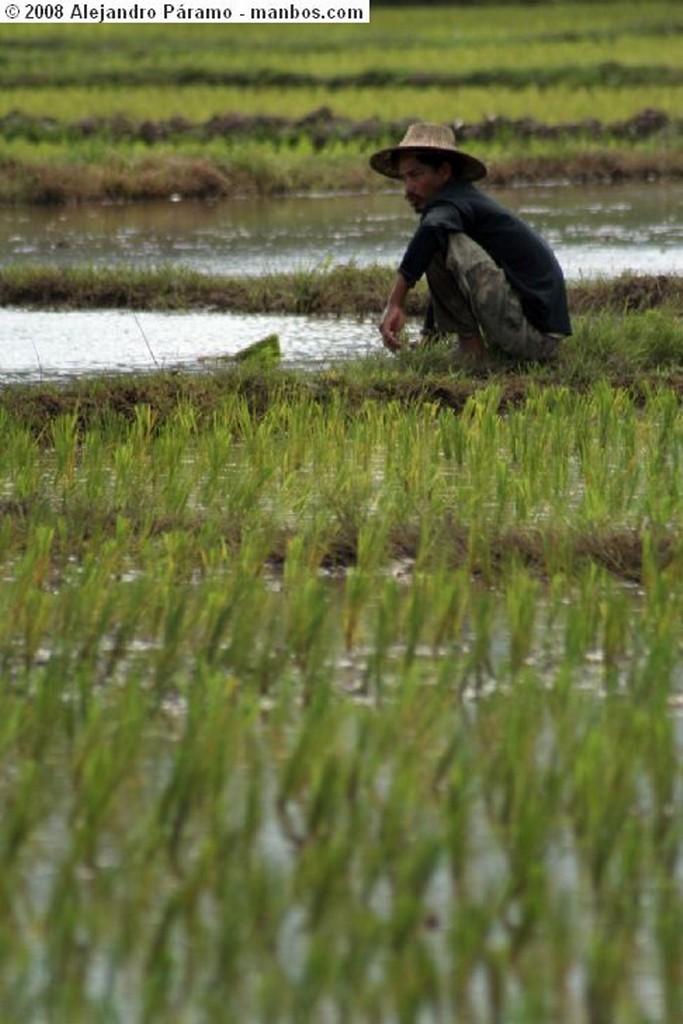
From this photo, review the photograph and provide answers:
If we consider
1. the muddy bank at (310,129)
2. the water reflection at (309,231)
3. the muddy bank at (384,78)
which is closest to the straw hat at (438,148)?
the water reflection at (309,231)

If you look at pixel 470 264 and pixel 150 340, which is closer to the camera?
pixel 470 264

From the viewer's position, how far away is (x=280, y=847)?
2.75 m

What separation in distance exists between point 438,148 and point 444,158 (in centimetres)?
12

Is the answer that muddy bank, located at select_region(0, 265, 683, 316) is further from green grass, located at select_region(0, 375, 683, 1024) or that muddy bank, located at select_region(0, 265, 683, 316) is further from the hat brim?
green grass, located at select_region(0, 375, 683, 1024)

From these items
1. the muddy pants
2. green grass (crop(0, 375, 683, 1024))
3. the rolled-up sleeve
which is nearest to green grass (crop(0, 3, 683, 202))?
the muddy pants

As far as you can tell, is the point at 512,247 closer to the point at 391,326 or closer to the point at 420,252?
the point at 420,252

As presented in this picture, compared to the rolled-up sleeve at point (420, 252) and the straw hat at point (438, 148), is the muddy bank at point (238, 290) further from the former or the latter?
the rolled-up sleeve at point (420, 252)

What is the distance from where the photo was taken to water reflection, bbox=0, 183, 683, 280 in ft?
31.9

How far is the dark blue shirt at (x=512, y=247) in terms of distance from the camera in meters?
6.09

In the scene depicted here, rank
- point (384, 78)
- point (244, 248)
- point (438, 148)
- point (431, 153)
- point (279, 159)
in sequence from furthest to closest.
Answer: point (384, 78)
point (279, 159)
point (244, 248)
point (431, 153)
point (438, 148)

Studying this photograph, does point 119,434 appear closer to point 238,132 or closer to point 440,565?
point 440,565

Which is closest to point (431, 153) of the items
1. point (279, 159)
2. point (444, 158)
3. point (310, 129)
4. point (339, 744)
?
point (444, 158)

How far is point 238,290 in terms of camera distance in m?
8.38

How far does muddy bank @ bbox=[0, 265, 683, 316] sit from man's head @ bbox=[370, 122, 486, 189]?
64.9 inches
